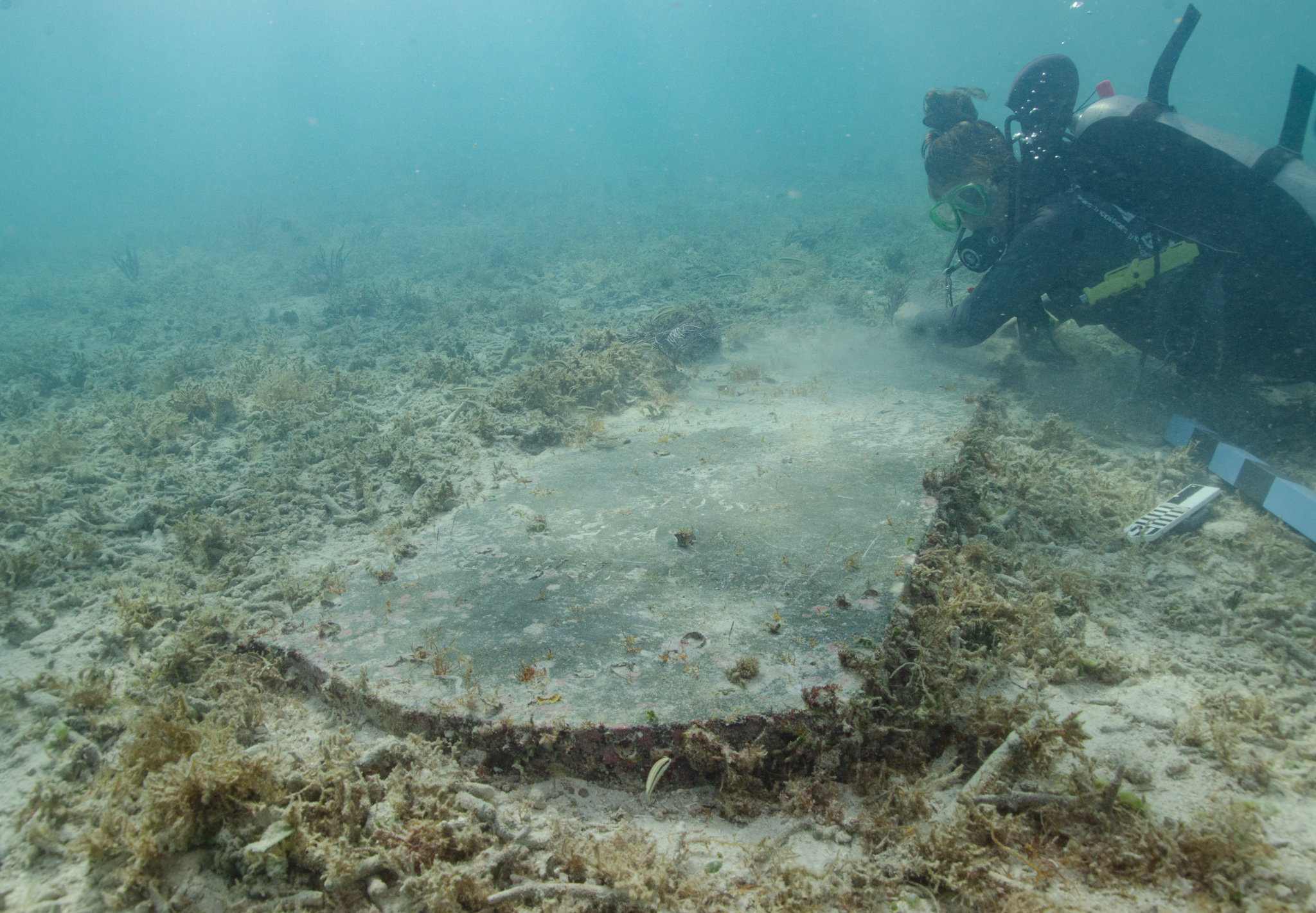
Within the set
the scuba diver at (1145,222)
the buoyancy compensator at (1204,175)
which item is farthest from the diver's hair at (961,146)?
the buoyancy compensator at (1204,175)

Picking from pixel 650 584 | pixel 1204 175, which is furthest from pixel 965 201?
pixel 650 584

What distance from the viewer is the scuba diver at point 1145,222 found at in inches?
185

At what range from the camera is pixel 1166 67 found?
5328mm

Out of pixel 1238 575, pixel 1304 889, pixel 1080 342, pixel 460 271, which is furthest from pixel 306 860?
pixel 460 271

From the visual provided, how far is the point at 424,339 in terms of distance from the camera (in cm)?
835

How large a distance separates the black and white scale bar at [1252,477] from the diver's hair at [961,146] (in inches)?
115

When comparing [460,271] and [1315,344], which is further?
[460,271]

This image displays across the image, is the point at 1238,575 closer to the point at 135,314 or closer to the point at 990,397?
Answer: the point at 990,397

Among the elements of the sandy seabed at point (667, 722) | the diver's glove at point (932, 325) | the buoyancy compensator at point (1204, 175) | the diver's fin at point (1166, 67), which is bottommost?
the sandy seabed at point (667, 722)

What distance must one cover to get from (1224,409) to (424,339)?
9.10 meters

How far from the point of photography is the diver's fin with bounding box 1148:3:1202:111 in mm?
5281

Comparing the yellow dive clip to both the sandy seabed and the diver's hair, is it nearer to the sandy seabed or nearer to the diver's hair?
the sandy seabed

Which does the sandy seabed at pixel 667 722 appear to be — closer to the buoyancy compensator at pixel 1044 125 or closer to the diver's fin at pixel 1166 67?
the buoyancy compensator at pixel 1044 125

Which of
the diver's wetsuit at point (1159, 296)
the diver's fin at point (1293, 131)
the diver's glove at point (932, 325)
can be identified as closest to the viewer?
the diver's fin at point (1293, 131)
